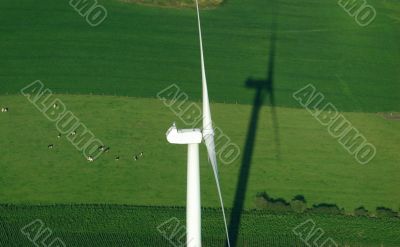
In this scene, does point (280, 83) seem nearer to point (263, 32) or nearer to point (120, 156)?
point (263, 32)

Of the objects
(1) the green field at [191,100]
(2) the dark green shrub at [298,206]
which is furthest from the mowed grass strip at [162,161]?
(2) the dark green shrub at [298,206]

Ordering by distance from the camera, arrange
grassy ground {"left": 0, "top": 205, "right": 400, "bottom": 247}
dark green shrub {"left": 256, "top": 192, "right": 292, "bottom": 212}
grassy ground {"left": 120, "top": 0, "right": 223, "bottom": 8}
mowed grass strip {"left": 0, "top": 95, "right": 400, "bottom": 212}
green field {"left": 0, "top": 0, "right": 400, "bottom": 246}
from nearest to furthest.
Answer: grassy ground {"left": 0, "top": 205, "right": 400, "bottom": 247}
green field {"left": 0, "top": 0, "right": 400, "bottom": 246}
dark green shrub {"left": 256, "top": 192, "right": 292, "bottom": 212}
mowed grass strip {"left": 0, "top": 95, "right": 400, "bottom": 212}
grassy ground {"left": 120, "top": 0, "right": 223, "bottom": 8}

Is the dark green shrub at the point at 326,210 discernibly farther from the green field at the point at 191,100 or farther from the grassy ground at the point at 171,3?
the grassy ground at the point at 171,3

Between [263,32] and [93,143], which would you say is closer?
[93,143]

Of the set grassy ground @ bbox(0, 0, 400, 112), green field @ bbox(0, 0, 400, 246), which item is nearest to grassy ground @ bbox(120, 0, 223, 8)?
green field @ bbox(0, 0, 400, 246)

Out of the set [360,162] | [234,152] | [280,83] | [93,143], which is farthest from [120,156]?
[360,162]

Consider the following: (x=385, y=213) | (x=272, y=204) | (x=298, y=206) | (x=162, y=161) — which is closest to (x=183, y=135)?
(x=272, y=204)

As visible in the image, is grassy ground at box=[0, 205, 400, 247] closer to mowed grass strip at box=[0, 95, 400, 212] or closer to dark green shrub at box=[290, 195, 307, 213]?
dark green shrub at box=[290, 195, 307, 213]
